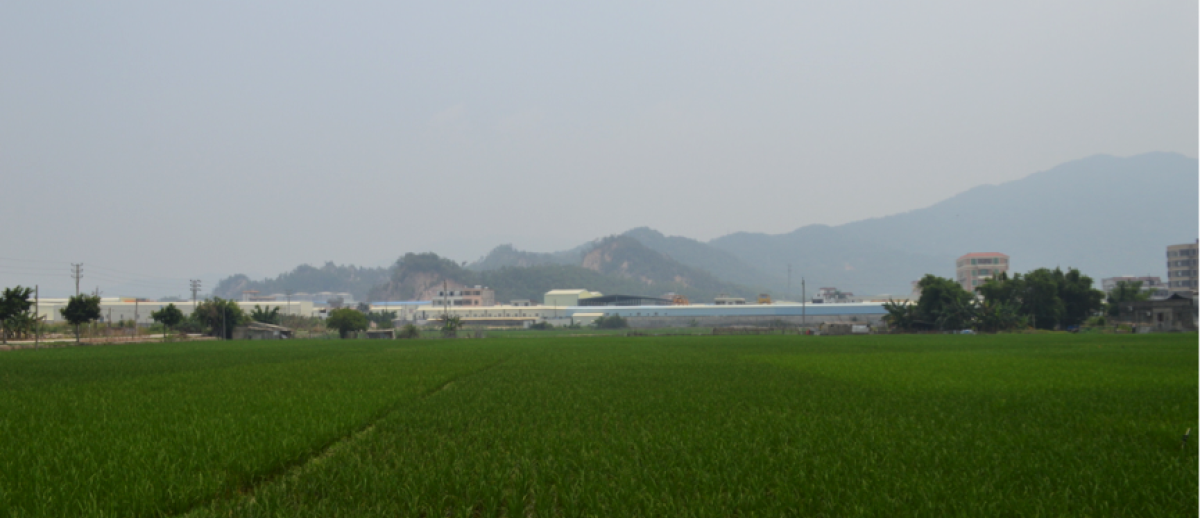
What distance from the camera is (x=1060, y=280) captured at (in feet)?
245

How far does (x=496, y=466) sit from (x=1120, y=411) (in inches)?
409

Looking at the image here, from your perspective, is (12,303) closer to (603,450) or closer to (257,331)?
(257,331)

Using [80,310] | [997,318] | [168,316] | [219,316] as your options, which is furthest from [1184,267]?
[80,310]

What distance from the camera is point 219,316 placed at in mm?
71750

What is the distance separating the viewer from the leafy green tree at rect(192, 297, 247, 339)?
70875 mm

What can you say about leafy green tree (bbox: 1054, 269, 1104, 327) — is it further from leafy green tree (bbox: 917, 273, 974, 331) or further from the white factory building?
the white factory building

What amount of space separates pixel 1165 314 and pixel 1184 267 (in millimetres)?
73593

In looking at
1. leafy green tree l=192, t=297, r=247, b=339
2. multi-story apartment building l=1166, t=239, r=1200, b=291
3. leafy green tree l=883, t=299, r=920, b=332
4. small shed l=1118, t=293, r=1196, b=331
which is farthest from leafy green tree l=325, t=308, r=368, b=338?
multi-story apartment building l=1166, t=239, r=1200, b=291

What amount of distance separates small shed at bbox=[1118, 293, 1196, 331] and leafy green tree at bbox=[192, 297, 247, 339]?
278 feet

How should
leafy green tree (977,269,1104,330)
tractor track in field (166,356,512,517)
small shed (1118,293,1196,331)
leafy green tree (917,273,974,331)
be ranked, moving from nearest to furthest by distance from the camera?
1. tractor track in field (166,356,512,517)
2. small shed (1118,293,1196,331)
3. leafy green tree (977,269,1104,330)
4. leafy green tree (917,273,974,331)

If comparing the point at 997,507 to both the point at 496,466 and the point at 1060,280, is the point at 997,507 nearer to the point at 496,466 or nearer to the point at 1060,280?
the point at 496,466

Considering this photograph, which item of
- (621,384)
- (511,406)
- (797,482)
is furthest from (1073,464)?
(621,384)

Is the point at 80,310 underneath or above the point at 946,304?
above

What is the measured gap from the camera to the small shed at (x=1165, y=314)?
2562 inches
